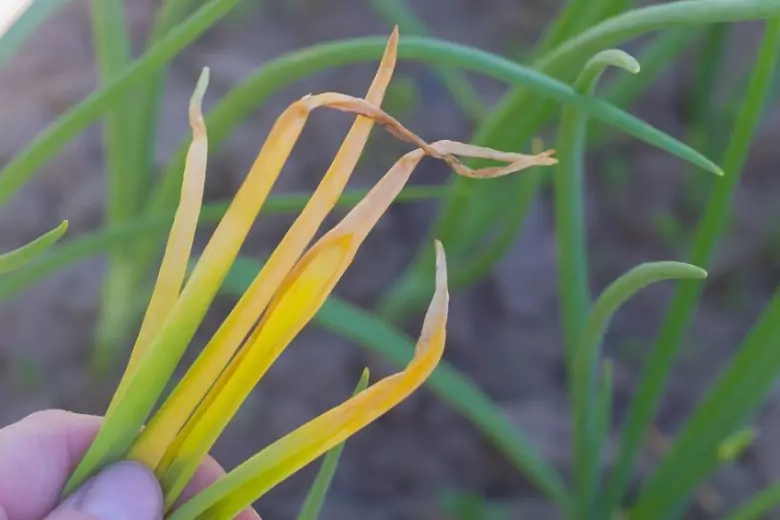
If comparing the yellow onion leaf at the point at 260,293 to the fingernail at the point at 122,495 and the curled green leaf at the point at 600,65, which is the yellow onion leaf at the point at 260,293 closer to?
the fingernail at the point at 122,495

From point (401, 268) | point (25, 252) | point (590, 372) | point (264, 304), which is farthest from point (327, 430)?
point (401, 268)

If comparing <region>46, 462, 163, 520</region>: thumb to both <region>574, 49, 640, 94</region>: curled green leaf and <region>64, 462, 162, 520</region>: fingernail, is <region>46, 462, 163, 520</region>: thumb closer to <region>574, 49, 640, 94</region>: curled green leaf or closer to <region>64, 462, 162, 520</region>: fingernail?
<region>64, 462, 162, 520</region>: fingernail

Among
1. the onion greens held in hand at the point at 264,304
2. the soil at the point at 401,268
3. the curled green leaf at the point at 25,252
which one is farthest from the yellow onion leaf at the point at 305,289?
the soil at the point at 401,268

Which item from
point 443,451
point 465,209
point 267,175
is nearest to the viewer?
point 267,175

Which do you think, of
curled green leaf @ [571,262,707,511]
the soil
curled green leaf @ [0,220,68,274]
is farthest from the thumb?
the soil

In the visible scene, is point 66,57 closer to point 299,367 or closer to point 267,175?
point 299,367

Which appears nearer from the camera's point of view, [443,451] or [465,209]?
[465,209]

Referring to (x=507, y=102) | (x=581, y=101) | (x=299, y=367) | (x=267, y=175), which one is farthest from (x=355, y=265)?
(x=267, y=175)
